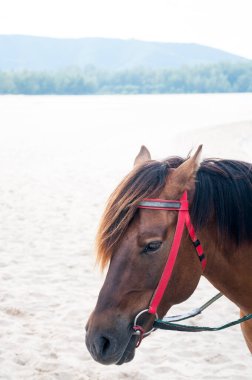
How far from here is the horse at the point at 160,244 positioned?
2051mm

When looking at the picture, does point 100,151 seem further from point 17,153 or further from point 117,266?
point 117,266

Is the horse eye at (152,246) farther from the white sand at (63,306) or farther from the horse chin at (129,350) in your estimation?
the white sand at (63,306)

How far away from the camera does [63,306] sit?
525cm

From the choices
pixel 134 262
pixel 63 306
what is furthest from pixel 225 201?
pixel 63 306

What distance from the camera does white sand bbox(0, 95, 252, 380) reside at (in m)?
3.95

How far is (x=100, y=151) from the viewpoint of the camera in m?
20.3

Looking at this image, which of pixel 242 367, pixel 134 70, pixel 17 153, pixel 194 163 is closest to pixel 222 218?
pixel 194 163

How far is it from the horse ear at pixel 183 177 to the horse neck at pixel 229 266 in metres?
0.22

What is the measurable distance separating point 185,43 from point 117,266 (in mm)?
144191

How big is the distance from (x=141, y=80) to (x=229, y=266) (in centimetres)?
7081

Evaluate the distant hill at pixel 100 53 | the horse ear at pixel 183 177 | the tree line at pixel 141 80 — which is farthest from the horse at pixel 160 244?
the distant hill at pixel 100 53

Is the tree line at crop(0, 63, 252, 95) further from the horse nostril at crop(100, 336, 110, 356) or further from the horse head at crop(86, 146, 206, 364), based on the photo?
the horse nostril at crop(100, 336, 110, 356)

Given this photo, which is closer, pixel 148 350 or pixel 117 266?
pixel 117 266

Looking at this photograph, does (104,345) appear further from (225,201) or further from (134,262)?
(225,201)
